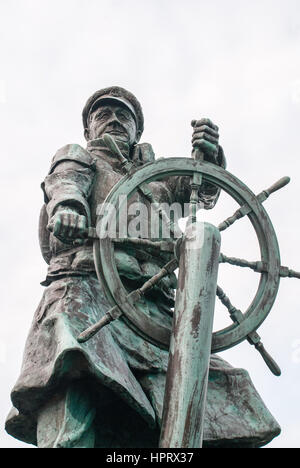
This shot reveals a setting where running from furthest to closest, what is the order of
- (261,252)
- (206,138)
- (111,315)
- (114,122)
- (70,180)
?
1. (114,122)
2. (70,180)
3. (206,138)
4. (261,252)
5. (111,315)

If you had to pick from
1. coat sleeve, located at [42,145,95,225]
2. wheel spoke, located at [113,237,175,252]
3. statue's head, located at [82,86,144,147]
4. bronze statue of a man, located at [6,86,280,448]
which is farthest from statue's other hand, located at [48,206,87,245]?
statue's head, located at [82,86,144,147]

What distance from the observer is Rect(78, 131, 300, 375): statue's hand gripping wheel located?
16.2 feet

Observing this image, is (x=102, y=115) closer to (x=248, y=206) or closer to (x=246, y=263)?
(x=248, y=206)

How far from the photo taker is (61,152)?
6160mm

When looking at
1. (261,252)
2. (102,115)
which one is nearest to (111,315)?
(261,252)

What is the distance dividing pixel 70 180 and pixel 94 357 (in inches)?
58.4

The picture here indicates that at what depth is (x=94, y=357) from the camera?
484 cm

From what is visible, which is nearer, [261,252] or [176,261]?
[176,261]

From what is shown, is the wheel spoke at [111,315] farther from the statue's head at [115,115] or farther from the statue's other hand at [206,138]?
the statue's head at [115,115]

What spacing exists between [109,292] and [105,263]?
18 cm

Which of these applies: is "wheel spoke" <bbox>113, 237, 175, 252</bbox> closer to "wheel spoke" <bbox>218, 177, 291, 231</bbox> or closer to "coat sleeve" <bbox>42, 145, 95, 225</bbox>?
"wheel spoke" <bbox>218, 177, 291, 231</bbox>
